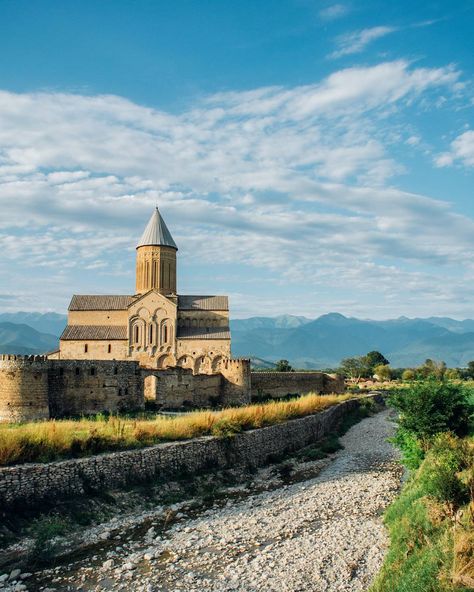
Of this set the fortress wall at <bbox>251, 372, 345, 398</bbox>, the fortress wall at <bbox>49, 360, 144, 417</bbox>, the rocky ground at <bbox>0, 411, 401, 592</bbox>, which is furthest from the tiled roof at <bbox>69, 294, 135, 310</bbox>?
the rocky ground at <bbox>0, 411, 401, 592</bbox>

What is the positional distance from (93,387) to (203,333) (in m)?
14.7

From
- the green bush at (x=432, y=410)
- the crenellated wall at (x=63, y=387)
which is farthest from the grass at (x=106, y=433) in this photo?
the green bush at (x=432, y=410)

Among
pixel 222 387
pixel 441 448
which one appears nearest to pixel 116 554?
pixel 441 448

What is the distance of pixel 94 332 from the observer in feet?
117

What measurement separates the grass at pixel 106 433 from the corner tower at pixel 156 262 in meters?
18.9

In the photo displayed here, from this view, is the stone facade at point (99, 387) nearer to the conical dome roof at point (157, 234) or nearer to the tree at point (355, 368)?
the conical dome roof at point (157, 234)

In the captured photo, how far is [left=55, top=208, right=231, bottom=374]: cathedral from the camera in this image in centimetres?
3516

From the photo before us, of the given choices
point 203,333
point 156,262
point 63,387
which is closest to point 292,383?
point 203,333

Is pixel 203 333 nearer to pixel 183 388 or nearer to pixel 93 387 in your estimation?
pixel 183 388

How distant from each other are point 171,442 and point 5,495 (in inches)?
199

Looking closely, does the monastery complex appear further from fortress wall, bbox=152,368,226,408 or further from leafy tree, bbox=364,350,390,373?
leafy tree, bbox=364,350,390,373

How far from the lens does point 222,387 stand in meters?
27.7

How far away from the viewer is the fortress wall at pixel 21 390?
18934 millimetres

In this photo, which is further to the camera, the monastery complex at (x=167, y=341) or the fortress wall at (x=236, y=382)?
the fortress wall at (x=236, y=382)
